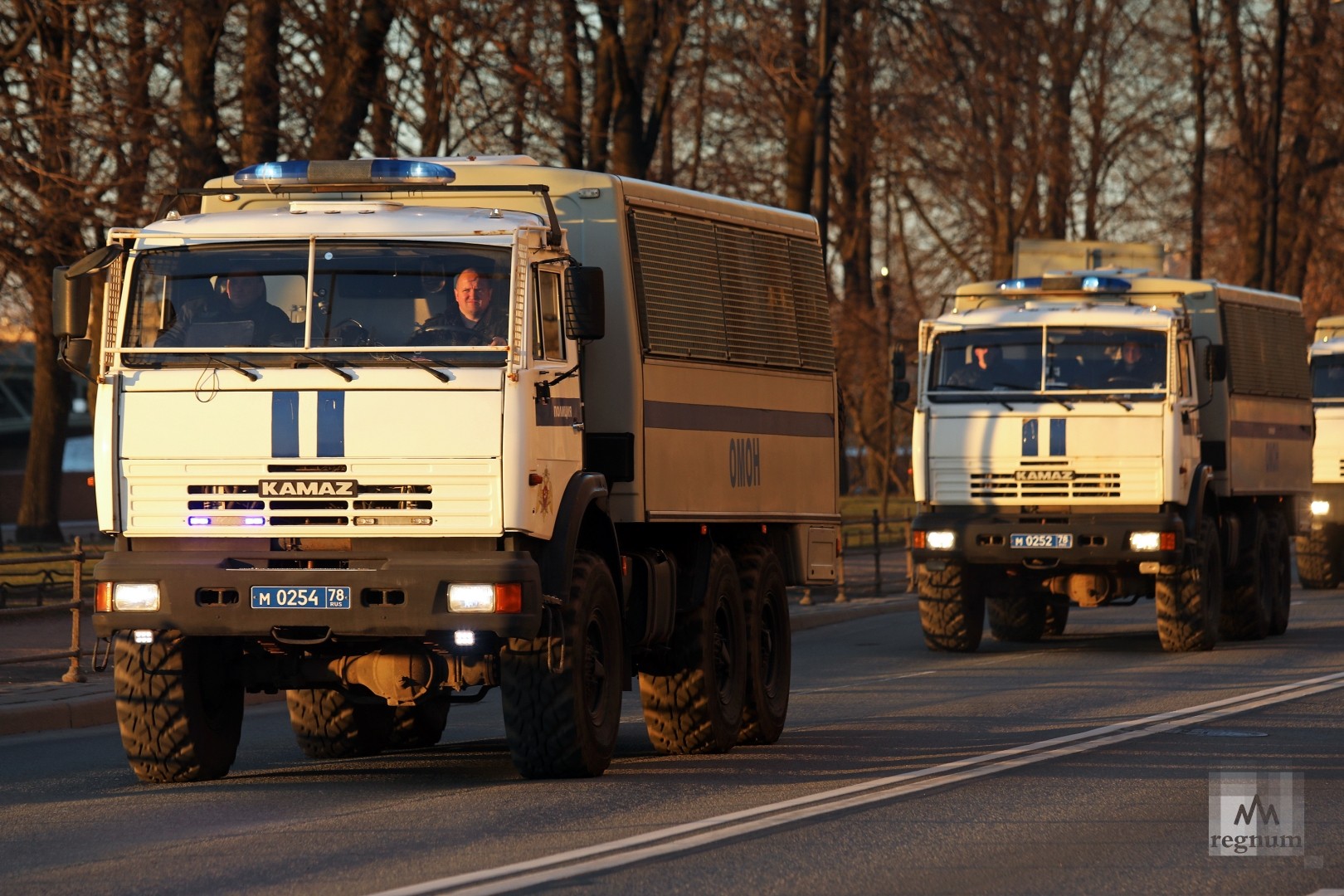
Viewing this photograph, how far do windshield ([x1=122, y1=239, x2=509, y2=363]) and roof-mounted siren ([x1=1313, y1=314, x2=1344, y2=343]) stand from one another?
22.0 meters

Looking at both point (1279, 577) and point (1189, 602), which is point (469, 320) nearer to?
point (1189, 602)

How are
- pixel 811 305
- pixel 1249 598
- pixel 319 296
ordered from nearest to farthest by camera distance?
pixel 319 296
pixel 811 305
pixel 1249 598

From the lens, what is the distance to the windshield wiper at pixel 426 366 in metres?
10.3

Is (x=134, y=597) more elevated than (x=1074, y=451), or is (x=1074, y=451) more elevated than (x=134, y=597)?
(x=1074, y=451)

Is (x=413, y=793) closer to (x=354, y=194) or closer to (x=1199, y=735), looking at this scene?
(x=354, y=194)

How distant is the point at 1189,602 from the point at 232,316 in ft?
37.0

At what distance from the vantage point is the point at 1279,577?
2238 cm

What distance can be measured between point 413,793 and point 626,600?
5.54 feet

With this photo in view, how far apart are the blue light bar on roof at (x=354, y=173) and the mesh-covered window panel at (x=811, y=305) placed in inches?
139

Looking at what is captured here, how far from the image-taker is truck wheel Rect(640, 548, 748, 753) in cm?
1242

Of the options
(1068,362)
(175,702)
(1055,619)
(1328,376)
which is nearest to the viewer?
(175,702)

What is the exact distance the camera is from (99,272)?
10.8 metres

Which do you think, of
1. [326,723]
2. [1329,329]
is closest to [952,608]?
[326,723]

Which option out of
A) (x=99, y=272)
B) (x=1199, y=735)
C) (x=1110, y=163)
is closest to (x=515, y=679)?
(x=99, y=272)
